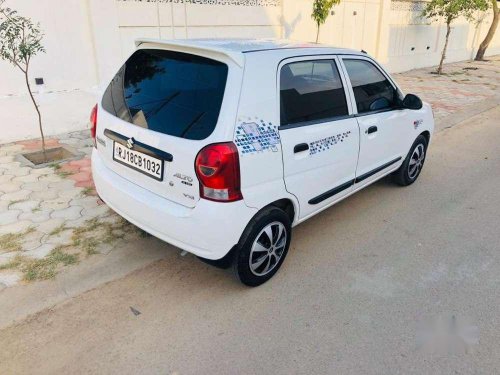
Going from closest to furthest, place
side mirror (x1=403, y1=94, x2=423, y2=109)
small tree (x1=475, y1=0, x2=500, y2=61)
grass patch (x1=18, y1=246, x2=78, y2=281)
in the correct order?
grass patch (x1=18, y1=246, x2=78, y2=281) < side mirror (x1=403, y1=94, x2=423, y2=109) < small tree (x1=475, y1=0, x2=500, y2=61)

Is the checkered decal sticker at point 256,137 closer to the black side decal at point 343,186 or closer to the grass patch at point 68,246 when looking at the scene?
the black side decal at point 343,186

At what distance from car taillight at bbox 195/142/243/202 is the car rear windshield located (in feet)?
0.44

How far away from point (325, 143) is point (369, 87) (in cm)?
99

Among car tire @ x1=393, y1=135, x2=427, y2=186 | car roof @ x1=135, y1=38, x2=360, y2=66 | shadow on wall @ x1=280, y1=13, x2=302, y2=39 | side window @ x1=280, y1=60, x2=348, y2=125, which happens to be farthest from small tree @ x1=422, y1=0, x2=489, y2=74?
side window @ x1=280, y1=60, x2=348, y2=125

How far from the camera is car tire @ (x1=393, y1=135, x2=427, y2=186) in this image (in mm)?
4793

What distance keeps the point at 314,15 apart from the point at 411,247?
24.0 feet

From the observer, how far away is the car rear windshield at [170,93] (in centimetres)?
265

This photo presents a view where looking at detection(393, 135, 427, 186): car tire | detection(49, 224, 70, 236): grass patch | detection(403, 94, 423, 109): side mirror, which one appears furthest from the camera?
detection(393, 135, 427, 186): car tire

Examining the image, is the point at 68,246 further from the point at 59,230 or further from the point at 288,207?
the point at 288,207

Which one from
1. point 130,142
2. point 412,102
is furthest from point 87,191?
point 412,102

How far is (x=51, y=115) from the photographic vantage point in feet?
19.8

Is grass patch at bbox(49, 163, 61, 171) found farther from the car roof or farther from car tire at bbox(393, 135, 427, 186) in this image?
car tire at bbox(393, 135, 427, 186)

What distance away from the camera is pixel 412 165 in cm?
496

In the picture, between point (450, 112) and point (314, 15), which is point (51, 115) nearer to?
point (314, 15)
